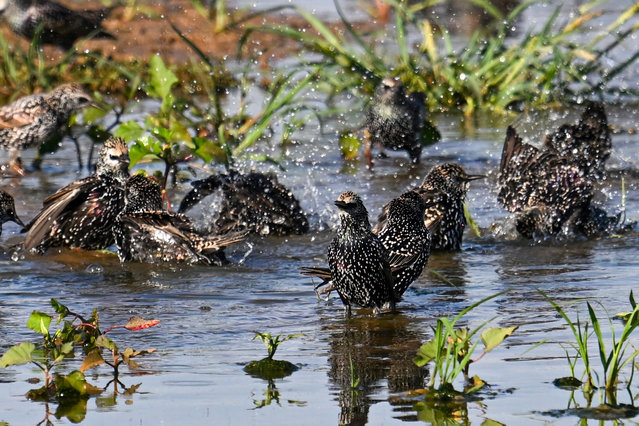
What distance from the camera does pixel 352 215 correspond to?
237 inches

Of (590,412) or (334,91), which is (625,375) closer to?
(590,412)

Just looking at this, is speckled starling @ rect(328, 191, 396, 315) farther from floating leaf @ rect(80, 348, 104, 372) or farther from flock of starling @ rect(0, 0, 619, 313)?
floating leaf @ rect(80, 348, 104, 372)

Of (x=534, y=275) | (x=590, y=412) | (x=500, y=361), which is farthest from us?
(x=534, y=275)

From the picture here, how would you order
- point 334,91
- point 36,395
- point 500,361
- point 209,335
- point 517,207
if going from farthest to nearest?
point 334,91 → point 517,207 → point 209,335 → point 500,361 → point 36,395

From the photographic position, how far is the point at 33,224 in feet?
26.0

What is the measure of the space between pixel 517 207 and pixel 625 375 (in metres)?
3.75

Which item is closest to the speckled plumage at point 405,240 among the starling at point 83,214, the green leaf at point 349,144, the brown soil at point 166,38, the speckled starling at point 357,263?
the speckled starling at point 357,263

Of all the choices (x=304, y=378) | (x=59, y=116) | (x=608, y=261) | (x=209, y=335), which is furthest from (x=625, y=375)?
(x=59, y=116)

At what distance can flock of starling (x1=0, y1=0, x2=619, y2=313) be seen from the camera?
611 centimetres

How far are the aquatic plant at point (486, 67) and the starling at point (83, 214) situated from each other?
12.3 ft

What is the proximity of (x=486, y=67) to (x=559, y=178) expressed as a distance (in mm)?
3750

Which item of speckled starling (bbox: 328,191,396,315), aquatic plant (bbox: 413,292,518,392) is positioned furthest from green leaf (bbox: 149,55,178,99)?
aquatic plant (bbox: 413,292,518,392)

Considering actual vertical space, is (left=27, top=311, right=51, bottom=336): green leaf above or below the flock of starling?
below

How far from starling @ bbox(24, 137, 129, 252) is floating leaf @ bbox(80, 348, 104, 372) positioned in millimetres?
3319
